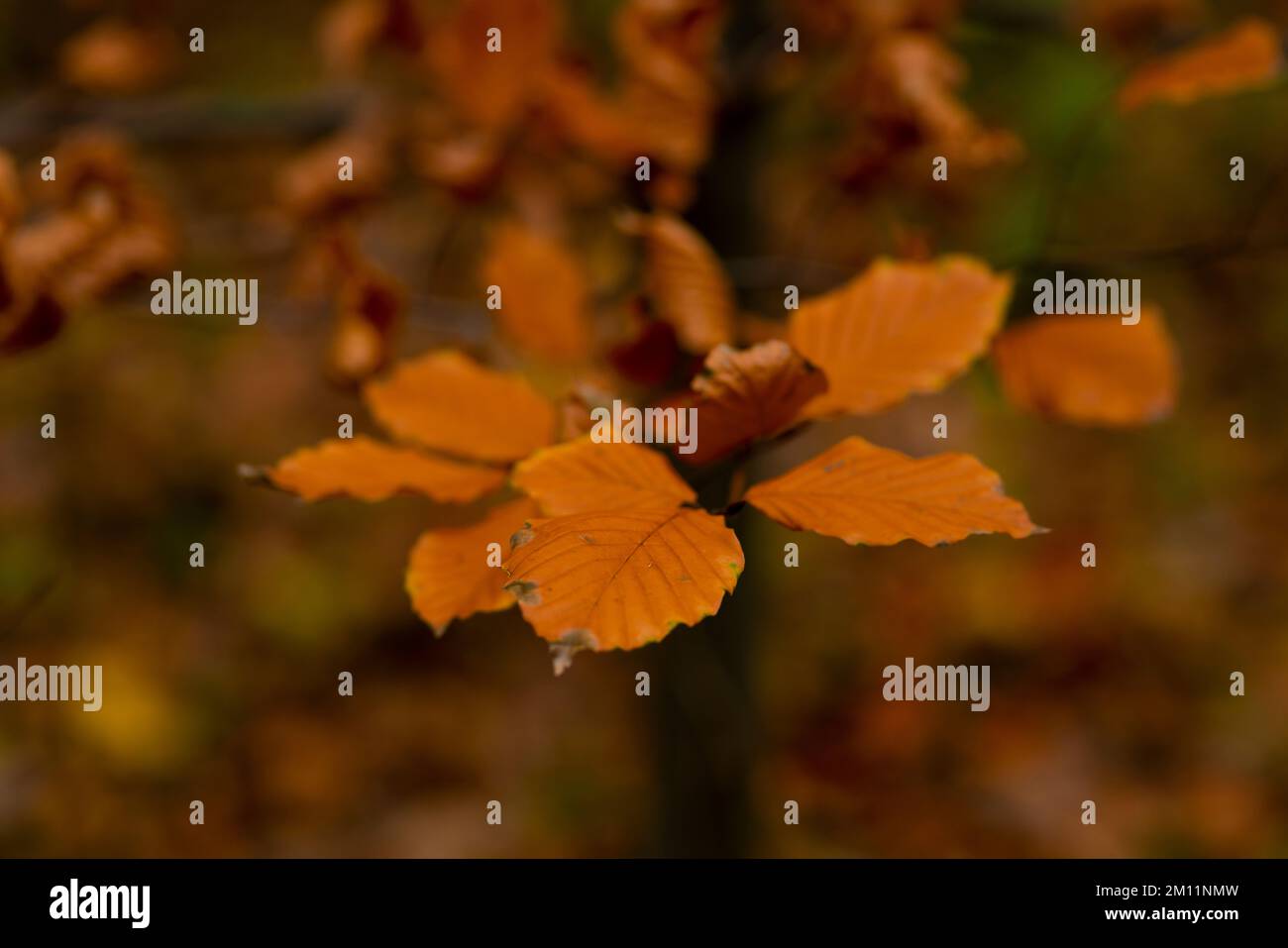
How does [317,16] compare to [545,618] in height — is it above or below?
above

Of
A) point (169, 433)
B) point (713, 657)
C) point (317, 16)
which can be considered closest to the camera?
point (713, 657)

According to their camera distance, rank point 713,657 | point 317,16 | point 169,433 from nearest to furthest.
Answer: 1. point 713,657
2. point 169,433
3. point 317,16

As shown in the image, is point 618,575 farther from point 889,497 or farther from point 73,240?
point 73,240

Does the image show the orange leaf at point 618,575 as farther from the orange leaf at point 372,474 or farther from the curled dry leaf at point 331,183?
the curled dry leaf at point 331,183
